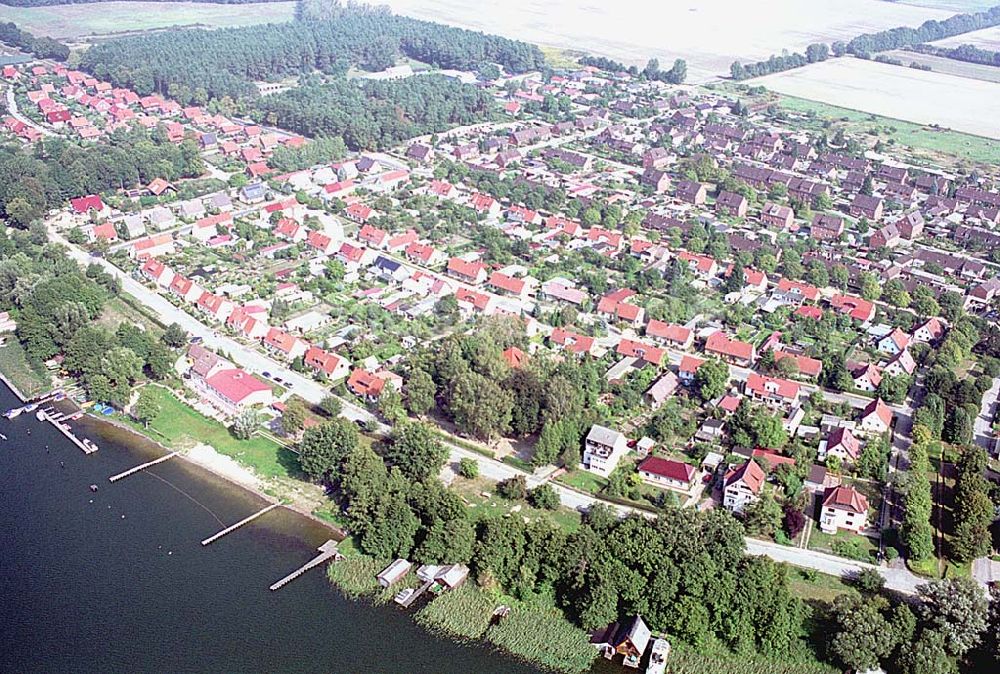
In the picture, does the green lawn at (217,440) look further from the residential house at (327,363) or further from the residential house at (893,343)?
the residential house at (893,343)

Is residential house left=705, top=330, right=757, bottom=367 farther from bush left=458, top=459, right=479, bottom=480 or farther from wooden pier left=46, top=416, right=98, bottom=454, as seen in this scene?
wooden pier left=46, top=416, right=98, bottom=454

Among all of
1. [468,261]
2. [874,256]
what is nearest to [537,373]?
[468,261]

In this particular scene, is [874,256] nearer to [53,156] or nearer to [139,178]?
[139,178]

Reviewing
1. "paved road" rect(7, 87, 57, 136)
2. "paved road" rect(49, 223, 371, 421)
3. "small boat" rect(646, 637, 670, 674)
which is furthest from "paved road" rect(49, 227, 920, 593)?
"paved road" rect(7, 87, 57, 136)

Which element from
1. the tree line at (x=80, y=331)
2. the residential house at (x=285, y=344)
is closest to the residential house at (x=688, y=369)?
the residential house at (x=285, y=344)

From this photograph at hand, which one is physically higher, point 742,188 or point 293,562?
point 742,188
